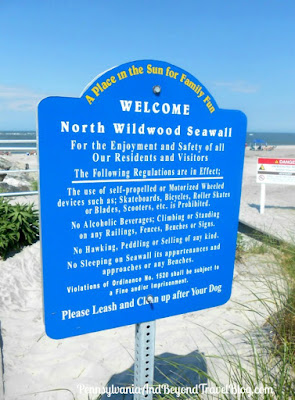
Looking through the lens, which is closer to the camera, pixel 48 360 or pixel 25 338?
pixel 48 360

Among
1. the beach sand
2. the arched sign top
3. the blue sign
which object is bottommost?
the beach sand

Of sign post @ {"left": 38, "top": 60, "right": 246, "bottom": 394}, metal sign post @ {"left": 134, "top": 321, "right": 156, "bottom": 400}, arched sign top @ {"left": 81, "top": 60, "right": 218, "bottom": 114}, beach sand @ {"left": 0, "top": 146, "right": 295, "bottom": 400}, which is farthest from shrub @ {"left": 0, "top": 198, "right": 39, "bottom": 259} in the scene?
arched sign top @ {"left": 81, "top": 60, "right": 218, "bottom": 114}

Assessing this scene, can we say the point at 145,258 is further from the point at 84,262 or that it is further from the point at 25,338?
the point at 25,338

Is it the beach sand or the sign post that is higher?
the sign post

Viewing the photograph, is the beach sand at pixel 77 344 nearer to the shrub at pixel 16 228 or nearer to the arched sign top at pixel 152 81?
the shrub at pixel 16 228

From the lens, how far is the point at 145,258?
166 centimetres

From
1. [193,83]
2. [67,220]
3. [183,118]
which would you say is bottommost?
[67,220]

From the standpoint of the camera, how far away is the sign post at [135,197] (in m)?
1.45

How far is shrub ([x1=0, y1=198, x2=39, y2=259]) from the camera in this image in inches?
196

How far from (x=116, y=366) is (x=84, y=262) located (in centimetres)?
172

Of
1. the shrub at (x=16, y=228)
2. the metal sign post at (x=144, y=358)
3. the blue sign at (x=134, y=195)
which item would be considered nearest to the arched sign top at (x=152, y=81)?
the blue sign at (x=134, y=195)

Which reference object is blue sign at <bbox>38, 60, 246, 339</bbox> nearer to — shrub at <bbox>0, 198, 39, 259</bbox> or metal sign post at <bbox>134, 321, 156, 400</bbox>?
metal sign post at <bbox>134, 321, 156, 400</bbox>

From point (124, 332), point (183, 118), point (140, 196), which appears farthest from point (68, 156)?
point (124, 332)

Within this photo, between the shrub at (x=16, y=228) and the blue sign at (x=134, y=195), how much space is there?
369cm
